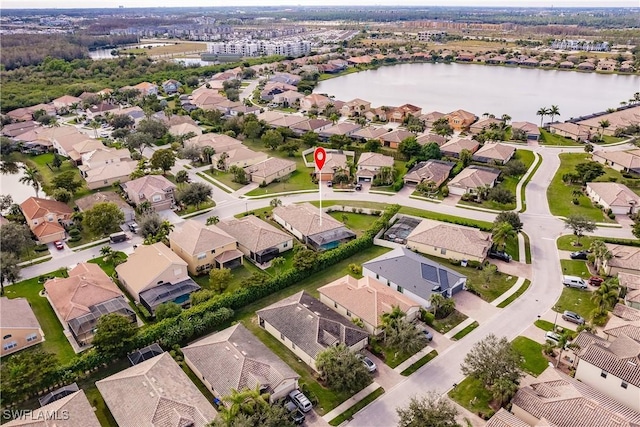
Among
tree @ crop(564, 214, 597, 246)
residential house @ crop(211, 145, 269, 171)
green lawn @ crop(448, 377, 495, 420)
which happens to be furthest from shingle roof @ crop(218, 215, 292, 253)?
tree @ crop(564, 214, 597, 246)

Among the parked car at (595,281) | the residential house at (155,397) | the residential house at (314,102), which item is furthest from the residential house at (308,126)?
the residential house at (155,397)

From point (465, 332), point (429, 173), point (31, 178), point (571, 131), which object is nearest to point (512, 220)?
point (465, 332)

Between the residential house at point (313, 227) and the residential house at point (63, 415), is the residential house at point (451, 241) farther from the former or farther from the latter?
the residential house at point (63, 415)

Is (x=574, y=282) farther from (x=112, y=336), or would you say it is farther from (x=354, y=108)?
(x=354, y=108)

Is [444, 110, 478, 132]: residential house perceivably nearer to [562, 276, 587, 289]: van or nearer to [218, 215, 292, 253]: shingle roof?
[562, 276, 587, 289]: van

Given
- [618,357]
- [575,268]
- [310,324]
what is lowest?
[575,268]

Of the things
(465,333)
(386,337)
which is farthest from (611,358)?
(386,337)

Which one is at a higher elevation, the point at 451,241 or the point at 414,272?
the point at 414,272
